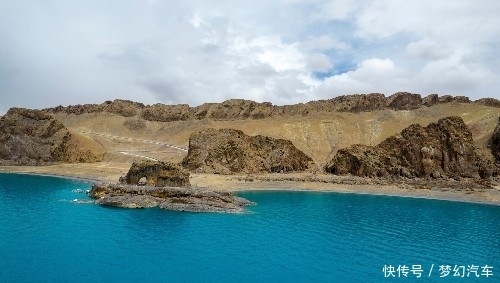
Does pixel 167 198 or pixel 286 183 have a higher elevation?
pixel 286 183

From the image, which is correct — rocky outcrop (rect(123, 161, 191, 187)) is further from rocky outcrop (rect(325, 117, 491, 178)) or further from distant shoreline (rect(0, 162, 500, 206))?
rocky outcrop (rect(325, 117, 491, 178))

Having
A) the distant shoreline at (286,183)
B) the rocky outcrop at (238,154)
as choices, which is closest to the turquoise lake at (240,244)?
the distant shoreline at (286,183)

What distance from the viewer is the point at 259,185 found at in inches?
4348

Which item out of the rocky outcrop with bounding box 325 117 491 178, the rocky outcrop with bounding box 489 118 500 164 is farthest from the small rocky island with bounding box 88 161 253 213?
the rocky outcrop with bounding box 489 118 500 164

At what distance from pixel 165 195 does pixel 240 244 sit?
26405mm

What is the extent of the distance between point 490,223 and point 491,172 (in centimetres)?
5339

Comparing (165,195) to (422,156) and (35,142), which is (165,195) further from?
(35,142)

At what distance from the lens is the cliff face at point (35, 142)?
469 feet

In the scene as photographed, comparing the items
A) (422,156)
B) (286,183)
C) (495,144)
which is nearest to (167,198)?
(286,183)

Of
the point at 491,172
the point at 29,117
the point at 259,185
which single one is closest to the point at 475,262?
the point at 259,185

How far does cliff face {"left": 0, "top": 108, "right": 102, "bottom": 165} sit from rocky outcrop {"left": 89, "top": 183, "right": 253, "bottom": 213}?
3022 inches

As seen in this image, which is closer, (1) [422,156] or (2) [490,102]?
(1) [422,156]

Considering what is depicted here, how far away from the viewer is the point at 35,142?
146375 millimetres

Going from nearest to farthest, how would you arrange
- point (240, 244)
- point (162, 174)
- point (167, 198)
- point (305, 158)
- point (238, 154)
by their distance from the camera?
point (240, 244) → point (167, 198) → point (162, 174) → point (238, 154) → point (305, 158)
